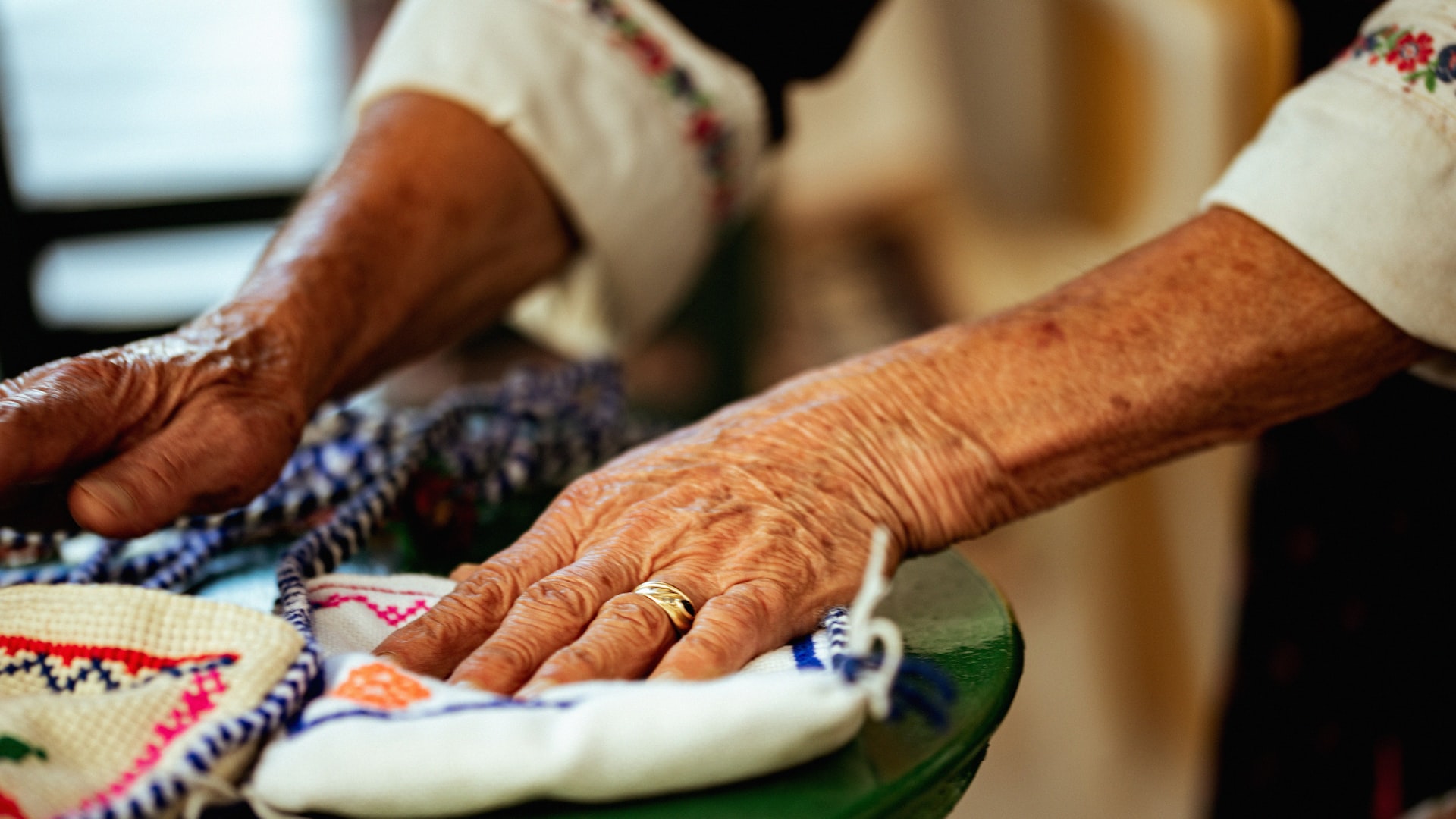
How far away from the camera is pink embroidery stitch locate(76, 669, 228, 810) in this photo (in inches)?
13.2

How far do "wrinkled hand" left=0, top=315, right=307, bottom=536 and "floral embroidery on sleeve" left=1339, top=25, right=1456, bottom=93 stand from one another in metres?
0.58

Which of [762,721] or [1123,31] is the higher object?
[762,721]

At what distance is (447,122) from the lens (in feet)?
2.56

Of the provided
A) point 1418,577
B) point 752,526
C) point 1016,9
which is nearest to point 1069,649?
point 1418,577

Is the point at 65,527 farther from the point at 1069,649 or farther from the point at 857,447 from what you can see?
the point at 1069,649

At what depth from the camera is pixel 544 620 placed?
0.42 m

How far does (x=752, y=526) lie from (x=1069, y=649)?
3.86 feet

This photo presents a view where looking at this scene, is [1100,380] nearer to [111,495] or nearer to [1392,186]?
[1392,186]

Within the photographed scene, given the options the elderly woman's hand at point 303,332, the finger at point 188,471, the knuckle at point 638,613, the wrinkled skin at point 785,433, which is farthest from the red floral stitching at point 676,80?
the knuckle at point 638,613

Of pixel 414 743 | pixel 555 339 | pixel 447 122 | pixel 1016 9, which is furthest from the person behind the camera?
pixel 1016 9

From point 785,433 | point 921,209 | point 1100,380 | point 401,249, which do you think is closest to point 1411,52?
point 1100,380

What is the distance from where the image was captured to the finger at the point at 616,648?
1.27ft

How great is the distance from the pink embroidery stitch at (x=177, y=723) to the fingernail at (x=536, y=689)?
9cm

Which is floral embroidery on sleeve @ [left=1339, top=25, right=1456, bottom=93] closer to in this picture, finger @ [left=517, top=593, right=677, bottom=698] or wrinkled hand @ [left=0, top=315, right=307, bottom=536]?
finger @ [left=517, top=593, right=677, bottom=698]
